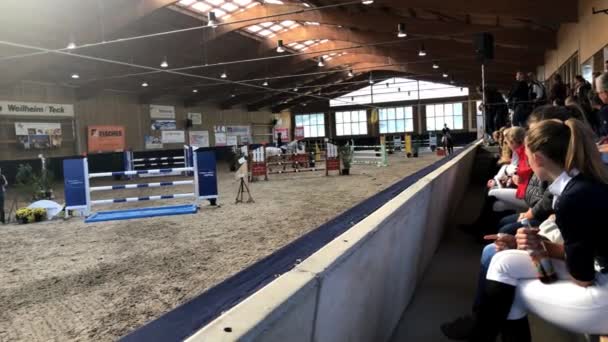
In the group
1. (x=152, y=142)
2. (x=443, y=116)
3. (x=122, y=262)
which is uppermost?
(x=443, y=116)

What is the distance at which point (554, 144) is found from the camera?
A: 155cm

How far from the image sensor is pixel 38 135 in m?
16.5

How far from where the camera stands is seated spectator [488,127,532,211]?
2.93 meters

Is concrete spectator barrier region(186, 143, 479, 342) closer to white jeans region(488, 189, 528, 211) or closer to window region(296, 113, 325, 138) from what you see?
white jeans region(488, 189, 528, 211)

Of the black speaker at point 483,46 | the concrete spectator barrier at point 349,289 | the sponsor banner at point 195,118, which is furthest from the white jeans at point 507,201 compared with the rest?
the sponsor banner at point 195,118

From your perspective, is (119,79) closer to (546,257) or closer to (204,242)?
(204,242)

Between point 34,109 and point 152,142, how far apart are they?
6394 mm

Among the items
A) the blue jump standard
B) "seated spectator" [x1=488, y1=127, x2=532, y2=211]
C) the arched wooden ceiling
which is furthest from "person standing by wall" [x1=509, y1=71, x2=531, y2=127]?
the blue jump standard

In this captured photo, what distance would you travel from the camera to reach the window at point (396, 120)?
105ft

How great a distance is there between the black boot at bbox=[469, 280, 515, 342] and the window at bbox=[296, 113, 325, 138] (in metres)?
33.7

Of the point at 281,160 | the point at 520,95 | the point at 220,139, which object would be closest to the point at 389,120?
the point at 220,139

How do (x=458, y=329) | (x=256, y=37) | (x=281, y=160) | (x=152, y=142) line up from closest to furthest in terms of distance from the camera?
(x=458, y=329)
(x=281, y=160)
(x=256, y=37)
(x=152, y=142)

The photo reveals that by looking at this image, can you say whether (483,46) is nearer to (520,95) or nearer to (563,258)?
(520,95)

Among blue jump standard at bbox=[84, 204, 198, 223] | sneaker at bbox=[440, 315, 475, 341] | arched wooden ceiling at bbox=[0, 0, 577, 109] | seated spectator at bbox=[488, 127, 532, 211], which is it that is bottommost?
blue jump standard at bbox=[84, 204, 198, 223]
